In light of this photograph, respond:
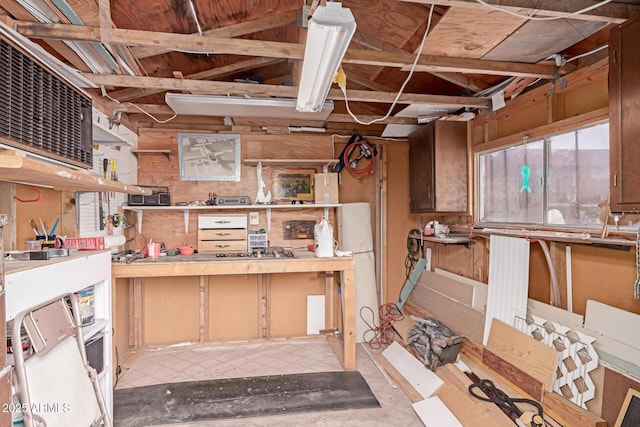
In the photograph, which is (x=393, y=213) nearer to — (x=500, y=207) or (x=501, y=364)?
(x=500, y=207)

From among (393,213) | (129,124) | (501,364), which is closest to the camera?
(501,364)

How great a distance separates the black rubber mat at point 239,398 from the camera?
2.49 meters

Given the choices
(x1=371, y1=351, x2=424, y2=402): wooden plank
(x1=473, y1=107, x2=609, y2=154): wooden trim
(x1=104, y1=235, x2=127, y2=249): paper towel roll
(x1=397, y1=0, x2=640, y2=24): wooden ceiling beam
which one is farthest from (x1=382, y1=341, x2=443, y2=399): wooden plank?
(x1=104, y1=235, x2=127, y2=249): paper towel roll

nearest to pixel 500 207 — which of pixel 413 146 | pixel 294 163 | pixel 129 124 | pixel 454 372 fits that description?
pixel 413 146

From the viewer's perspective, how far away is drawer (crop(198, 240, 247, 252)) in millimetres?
3723

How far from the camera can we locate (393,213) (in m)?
4.26

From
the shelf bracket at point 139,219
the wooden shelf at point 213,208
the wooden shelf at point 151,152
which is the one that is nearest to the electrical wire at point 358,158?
the wooden shelf at point 213,208

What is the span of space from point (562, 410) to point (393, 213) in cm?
253

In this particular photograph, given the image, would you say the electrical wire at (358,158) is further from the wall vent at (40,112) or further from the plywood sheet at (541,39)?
the wall vent at (40,112)

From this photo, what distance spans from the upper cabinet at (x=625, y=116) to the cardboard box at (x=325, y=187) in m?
2.52

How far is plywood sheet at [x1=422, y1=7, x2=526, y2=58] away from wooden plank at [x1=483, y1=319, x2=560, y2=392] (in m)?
1.97

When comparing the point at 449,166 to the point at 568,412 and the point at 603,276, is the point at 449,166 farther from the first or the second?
the point at 568,412

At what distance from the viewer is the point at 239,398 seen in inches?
106

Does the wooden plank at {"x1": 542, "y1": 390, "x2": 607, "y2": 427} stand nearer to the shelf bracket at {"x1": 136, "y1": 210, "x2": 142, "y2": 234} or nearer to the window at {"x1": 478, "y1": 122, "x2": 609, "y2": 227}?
the window at {"x1": 478, "y1": 122, "x2": 609, "y2": 227}
